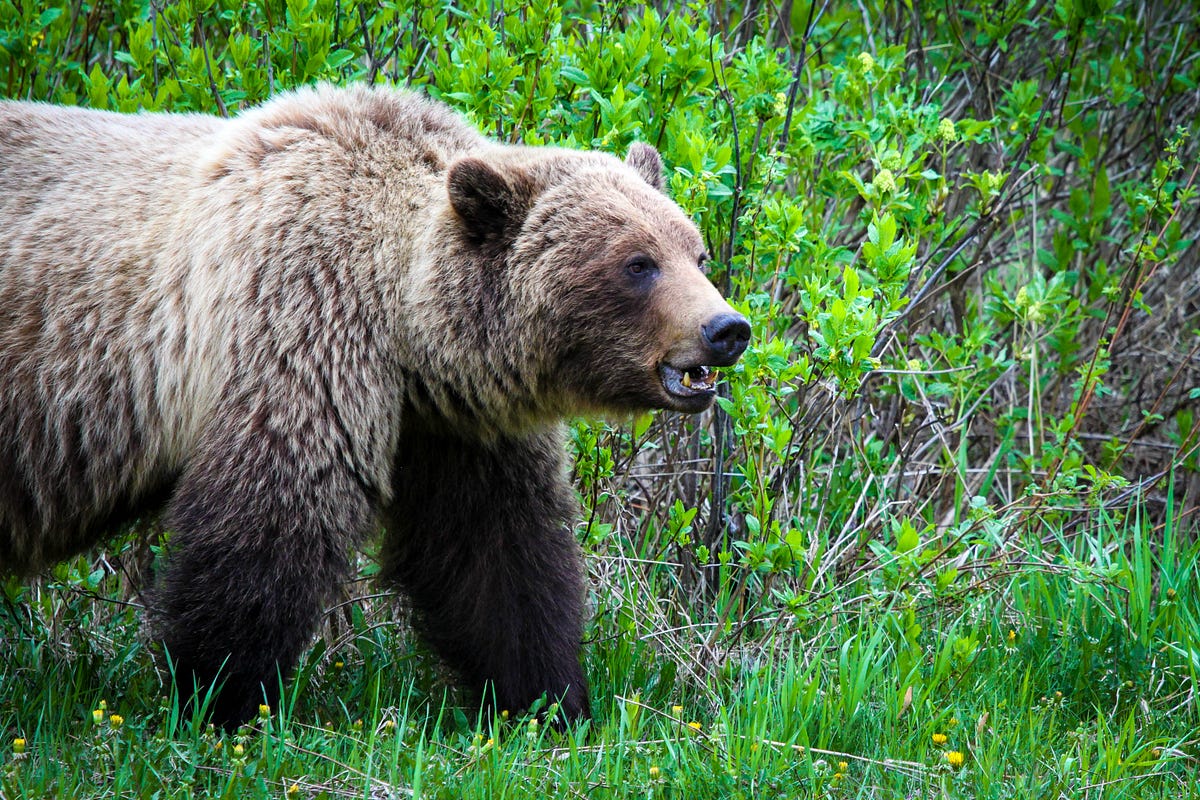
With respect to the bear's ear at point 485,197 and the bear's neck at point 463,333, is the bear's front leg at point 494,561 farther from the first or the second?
the bear's ear at point 485,197

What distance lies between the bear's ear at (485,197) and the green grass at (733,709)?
167 cm

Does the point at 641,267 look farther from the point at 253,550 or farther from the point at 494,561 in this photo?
the point at 253,550

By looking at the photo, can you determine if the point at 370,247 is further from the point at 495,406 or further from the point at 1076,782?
the point at 1076,782

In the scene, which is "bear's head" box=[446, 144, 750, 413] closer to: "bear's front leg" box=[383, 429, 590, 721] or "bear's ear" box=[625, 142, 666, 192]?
"bear's ear" box=[625, 142, 666, 192]

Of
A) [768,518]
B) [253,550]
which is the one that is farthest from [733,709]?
[253,550]

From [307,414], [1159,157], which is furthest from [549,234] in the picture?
[1159,157]

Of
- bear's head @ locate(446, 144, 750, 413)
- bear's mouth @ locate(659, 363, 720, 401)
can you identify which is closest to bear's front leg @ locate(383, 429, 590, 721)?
bear's head @ locate(446, 144, 750, 413)

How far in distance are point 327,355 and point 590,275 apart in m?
0.92

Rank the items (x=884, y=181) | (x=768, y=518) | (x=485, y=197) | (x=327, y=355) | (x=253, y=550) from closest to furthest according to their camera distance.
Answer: (x=253, y=550) < (x=327, y=355) < (x=485, y=197) < (x=884, y=181) < (x=768, y=518)

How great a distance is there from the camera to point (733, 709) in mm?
4648

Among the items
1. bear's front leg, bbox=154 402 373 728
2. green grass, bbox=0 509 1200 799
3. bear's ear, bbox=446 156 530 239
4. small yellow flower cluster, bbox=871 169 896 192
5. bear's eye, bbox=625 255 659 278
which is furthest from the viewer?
small yellow flower cluster, bbox=871 169 896 192

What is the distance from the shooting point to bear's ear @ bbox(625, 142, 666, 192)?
475cm

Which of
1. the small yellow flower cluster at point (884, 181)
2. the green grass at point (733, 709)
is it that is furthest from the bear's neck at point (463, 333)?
the small yellow flower cluster at point (884, 181)

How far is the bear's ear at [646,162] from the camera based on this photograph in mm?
4754
